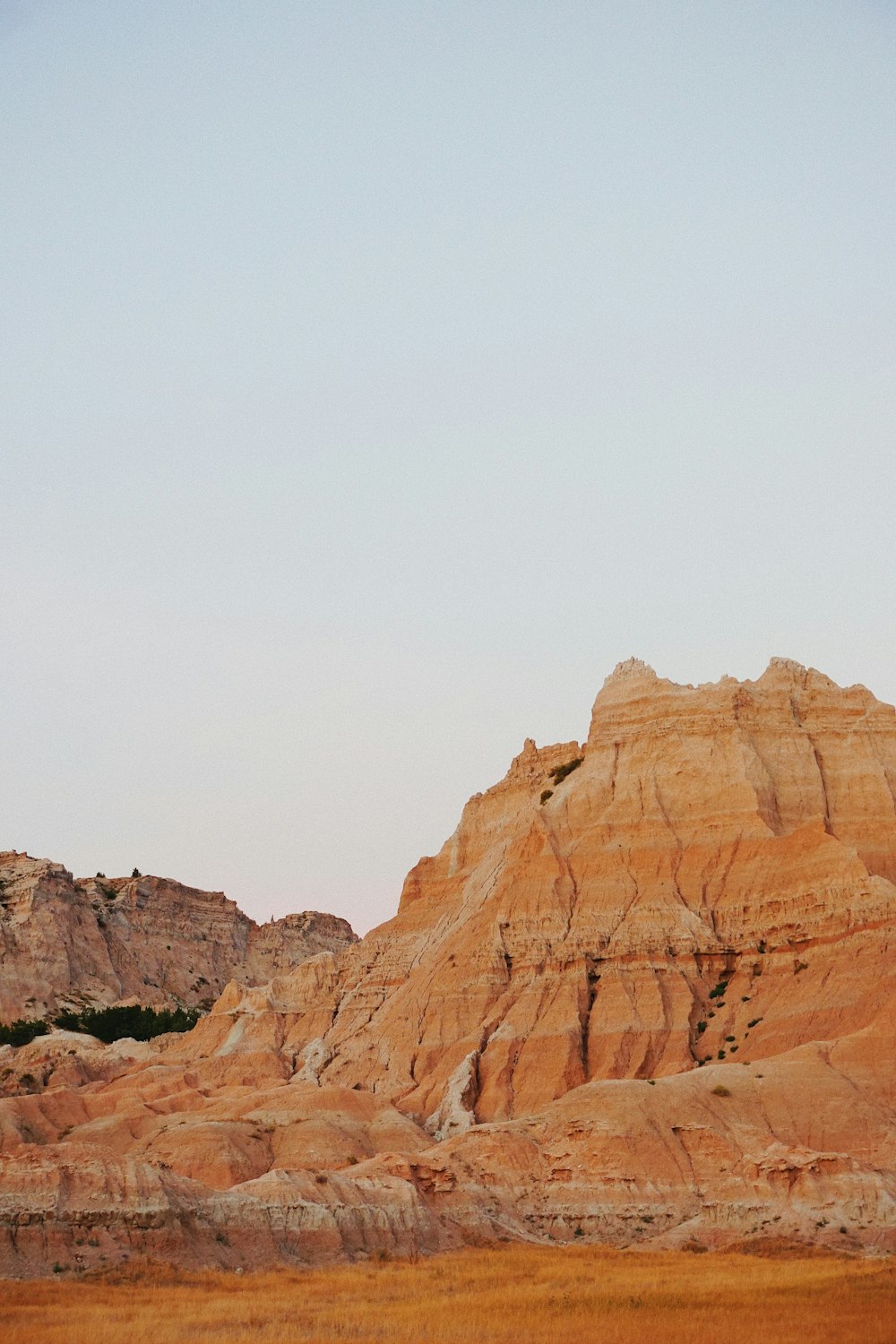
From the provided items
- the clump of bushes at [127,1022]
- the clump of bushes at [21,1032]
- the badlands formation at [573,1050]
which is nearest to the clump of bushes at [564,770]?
the badlands formation at [573,1050]

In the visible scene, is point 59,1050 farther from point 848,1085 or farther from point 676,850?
point 848,1085

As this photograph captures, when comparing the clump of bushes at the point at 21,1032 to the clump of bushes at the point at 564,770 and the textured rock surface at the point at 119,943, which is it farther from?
the clump of bushes at the point at 564,770

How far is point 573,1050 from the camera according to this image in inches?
3452

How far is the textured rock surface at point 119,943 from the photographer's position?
522ft

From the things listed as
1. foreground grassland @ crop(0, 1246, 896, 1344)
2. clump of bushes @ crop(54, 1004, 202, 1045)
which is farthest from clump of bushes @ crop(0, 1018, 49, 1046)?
foreground grassland @ crop(0, 1246, 896, 1344)

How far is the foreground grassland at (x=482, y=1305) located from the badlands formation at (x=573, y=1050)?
4707 mm

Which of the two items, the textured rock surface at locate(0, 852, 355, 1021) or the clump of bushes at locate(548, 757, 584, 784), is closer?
the clump of bushes at locate(548, 757, 584, 784)

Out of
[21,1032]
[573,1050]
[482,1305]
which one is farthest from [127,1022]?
[482,1305]

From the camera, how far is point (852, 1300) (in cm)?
4612

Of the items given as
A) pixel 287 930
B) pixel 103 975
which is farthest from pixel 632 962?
pixel 287 930

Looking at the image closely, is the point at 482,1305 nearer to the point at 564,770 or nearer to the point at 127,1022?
the point at 564,770

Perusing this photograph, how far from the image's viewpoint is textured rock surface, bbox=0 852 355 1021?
159000 mm

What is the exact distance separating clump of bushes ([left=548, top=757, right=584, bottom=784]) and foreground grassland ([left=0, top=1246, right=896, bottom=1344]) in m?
58.2

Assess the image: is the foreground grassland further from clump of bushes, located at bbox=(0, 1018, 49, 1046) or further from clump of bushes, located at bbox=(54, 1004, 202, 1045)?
clump of bushes, located at bbox=(54, 1004, 202, 1045)
